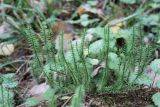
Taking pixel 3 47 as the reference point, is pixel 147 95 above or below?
below

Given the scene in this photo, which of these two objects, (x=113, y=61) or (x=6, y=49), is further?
(x=6, y=49)

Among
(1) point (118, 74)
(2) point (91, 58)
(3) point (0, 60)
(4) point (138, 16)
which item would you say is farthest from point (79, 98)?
(4) point (138, 16)

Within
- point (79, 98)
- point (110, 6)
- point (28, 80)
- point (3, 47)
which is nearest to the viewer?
point (79, 98)

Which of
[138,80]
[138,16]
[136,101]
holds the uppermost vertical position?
[138,16]

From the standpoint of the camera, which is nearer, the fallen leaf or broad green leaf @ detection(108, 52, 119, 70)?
broad green leaf @ detection(108, 52, 119, 70)

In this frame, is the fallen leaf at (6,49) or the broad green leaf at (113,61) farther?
the fallen leaf at (6,49)

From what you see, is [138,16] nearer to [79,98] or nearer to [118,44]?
[118,44]

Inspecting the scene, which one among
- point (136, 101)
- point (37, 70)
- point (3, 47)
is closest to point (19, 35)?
point (3, 47)

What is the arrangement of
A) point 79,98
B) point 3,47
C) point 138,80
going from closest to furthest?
point 79,98
point 138,80
point 3,47

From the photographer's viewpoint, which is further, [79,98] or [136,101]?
[136,101]
